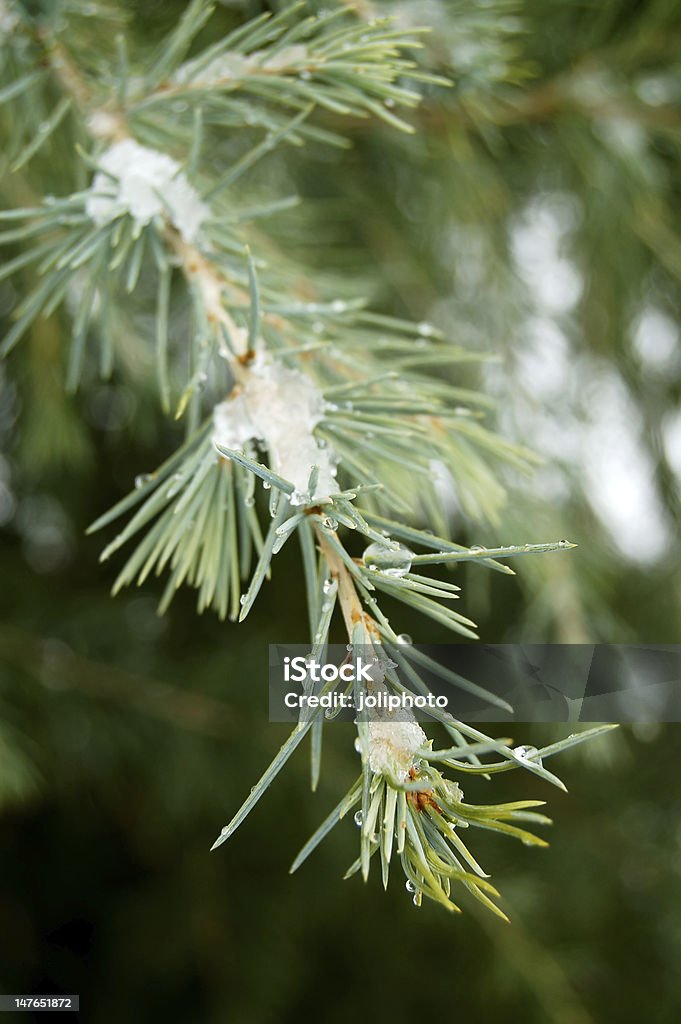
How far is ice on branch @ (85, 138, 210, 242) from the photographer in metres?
0.31

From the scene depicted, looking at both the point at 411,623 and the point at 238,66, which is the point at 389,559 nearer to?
the point at 238,66

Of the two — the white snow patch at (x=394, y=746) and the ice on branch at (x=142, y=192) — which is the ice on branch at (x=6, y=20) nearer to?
the ice on branch at (x=142, y=192)

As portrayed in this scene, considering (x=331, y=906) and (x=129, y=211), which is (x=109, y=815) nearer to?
(x=331, y=906)

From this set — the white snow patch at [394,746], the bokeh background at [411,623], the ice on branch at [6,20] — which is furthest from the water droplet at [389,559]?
the ice on branch at [6,20]

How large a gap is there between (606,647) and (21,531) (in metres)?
0.76

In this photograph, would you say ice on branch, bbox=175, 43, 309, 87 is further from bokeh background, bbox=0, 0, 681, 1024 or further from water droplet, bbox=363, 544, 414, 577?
water droplet, bbox=363, 544, 414, 577

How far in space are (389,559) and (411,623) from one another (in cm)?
78

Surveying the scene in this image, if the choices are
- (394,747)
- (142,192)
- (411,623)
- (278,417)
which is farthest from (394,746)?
(411,623)

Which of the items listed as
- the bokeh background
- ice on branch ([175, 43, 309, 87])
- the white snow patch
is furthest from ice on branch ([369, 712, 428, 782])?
ice on branch ([175, 43, 309, 87])

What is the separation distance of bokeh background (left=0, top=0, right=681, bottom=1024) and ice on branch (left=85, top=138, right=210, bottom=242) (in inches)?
5.7

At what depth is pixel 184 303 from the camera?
0.62 metres

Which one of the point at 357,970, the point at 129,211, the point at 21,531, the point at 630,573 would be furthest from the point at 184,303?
the point at 357,970

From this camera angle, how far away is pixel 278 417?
278mm

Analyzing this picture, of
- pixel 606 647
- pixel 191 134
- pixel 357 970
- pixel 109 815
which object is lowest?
pixel 357 970
